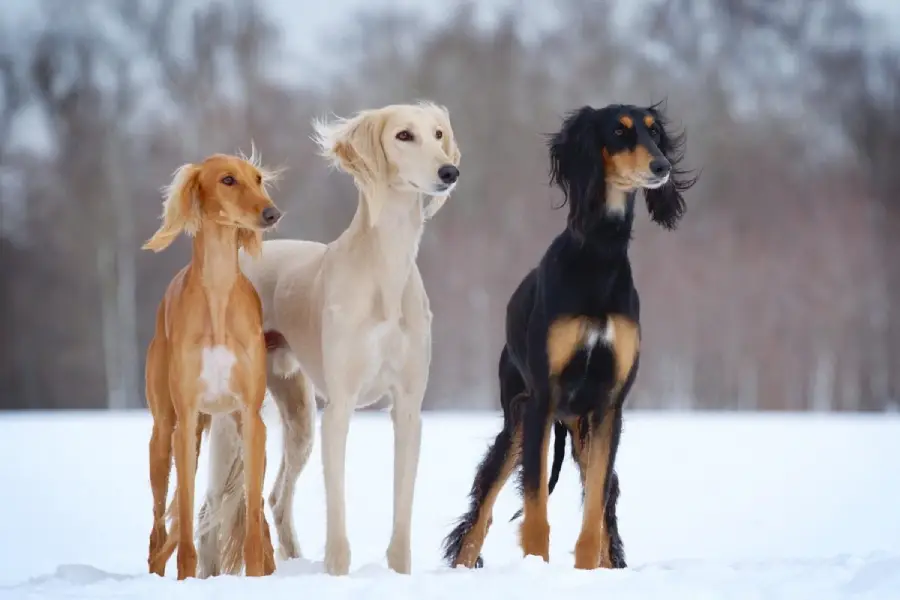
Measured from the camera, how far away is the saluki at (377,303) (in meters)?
3.79

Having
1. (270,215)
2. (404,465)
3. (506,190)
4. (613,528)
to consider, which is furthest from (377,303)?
(506,190)

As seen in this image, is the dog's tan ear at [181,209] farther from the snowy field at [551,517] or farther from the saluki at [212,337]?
the snowy field at [551,517]

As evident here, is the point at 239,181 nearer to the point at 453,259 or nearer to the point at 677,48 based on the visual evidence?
the point at 453,259

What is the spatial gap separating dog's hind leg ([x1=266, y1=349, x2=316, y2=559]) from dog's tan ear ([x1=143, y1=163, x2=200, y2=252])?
92 centimetres

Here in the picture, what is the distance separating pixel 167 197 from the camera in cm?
390

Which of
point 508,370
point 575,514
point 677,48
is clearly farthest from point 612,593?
point 677,48

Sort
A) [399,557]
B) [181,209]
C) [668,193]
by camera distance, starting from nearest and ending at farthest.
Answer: [181,209]
[399,557]
[668,193]

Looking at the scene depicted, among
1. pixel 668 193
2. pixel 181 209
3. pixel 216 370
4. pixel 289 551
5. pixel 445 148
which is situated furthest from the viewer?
pixel 289 551

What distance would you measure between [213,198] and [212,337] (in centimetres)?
47

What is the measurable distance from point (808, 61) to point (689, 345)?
3514 mm

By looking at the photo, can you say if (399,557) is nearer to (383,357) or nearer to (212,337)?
(383,357)

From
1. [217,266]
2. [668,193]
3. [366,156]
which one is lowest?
[217,266]

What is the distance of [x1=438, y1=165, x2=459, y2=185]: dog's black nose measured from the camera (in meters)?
3.74

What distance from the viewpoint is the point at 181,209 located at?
12.5ft
